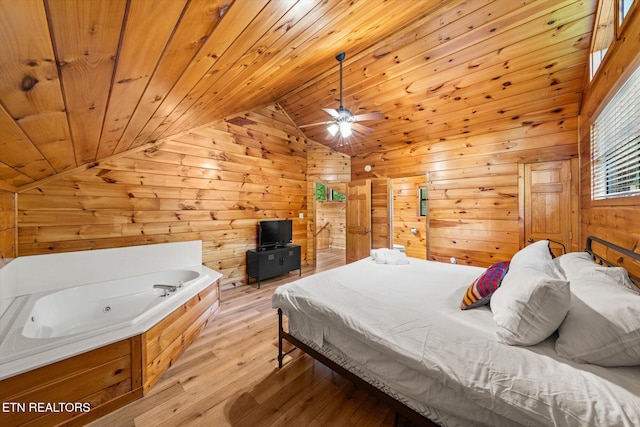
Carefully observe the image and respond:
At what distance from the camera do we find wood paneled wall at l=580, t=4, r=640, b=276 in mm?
1366

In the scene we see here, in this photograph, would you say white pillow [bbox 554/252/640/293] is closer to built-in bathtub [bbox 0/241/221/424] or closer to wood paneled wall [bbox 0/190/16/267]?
built-in bathtub [bbox 0/241/221/424]

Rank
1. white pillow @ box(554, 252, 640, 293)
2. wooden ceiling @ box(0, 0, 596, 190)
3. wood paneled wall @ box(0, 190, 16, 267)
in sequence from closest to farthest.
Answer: wooden ceiling @ box(0, 0, 596, 190) < white pillow @ box(554, 252, 640, 293) < wood paneled wall @ box(0, 190, 16, 267)

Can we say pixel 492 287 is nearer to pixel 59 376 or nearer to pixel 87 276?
pixel 59 376

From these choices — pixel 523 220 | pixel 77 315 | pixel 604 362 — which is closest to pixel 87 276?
pixel 77 315

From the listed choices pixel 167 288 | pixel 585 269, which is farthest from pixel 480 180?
→ pixel 167 288

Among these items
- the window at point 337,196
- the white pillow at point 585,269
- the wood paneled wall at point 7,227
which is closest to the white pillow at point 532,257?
the white pillow at point 585,269

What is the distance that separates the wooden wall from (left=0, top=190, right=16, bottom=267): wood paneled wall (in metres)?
5.96

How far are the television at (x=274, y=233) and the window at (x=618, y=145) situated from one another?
4.11m

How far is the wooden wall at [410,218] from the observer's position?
224 inches

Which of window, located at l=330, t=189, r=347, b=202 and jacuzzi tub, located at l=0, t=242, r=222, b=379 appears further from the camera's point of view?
window, located at l=330, t=189, r=347, b=202

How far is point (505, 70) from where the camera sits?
2.70m

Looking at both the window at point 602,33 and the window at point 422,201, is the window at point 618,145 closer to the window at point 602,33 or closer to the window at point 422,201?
the window at point 602,33

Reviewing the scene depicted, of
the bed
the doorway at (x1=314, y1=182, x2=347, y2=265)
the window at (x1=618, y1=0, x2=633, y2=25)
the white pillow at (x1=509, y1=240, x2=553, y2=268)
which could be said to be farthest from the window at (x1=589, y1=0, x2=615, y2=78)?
the doorway at (x1=314, y1=182, x2=347, y2=265)

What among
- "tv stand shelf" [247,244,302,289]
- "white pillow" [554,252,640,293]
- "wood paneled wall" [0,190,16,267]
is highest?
"wood paneled wall" [0,190,16,267]
